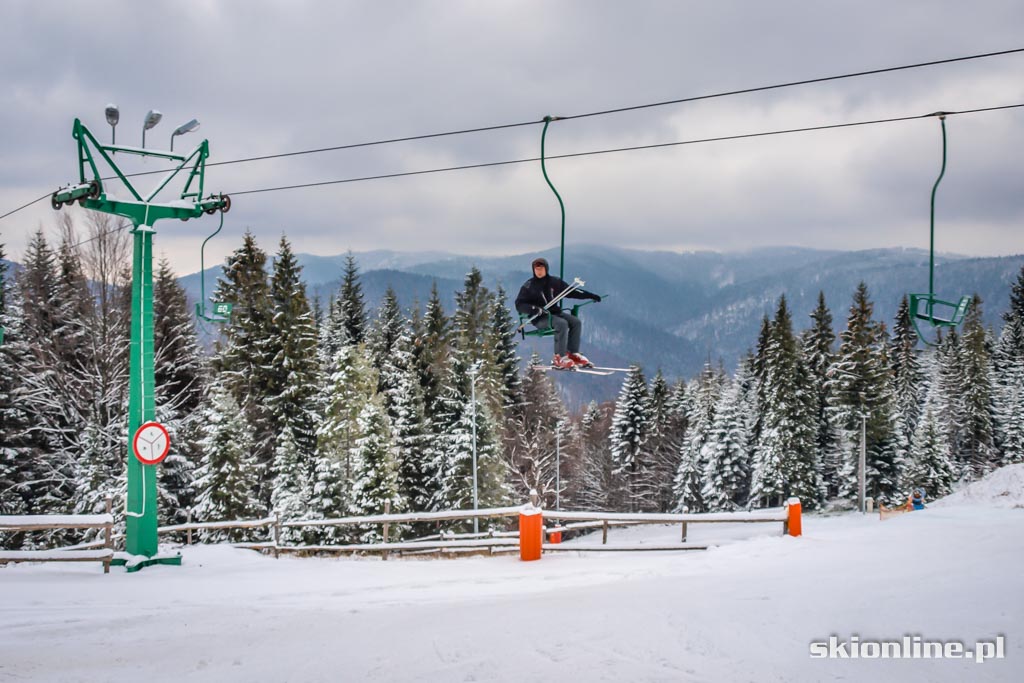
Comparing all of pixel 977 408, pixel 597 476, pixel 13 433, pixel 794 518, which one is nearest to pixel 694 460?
pixel 597 476

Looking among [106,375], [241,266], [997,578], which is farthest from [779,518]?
[241,266]

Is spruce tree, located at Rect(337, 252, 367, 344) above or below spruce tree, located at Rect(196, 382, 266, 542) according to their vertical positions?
above

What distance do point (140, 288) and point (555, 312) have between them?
828cm

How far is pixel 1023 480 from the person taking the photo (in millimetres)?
31156

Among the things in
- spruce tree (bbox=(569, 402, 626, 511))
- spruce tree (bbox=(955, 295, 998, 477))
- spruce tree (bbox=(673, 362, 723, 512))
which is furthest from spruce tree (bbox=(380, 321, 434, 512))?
spruce tree (bbox=(955, 295, 998, 477))

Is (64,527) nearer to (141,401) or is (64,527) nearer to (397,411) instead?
(141,401)

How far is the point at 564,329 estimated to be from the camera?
41.5ft

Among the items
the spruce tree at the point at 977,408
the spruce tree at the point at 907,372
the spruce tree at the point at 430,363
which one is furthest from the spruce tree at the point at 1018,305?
the spruce tree at the point at 430,363

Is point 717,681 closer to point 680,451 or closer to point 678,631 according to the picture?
point 678,631

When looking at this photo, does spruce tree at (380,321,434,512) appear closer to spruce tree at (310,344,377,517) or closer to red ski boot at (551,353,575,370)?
spruce tree at (310,344,377,517)

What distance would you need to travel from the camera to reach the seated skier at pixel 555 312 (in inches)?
485

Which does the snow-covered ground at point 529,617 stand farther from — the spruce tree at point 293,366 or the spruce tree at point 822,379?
the spruce tree at point 822,379

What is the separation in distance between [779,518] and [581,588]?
7.26 m

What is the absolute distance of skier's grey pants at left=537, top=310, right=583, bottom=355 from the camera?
1264 cm
